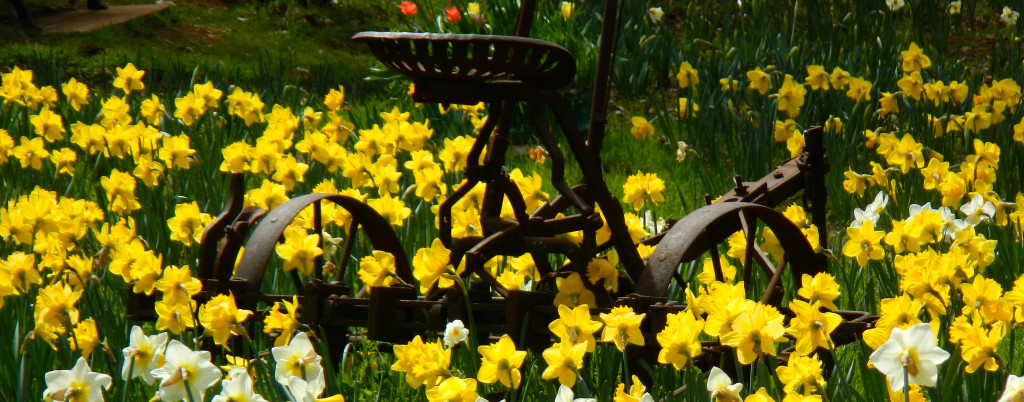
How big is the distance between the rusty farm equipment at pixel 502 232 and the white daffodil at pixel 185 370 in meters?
0.42

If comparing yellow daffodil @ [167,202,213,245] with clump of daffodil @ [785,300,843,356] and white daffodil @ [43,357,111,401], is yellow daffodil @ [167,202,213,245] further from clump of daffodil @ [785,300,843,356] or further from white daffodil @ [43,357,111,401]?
clump of daffodil @ [785,300,843,356]

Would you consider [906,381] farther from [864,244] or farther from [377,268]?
[377,268]

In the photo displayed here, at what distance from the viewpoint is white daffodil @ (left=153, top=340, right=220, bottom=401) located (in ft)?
4.30

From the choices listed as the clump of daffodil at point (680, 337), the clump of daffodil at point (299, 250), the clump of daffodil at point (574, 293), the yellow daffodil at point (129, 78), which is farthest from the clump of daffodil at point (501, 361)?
the yellow daffodil at point (129, 78)

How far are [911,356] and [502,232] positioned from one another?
2.49 ft

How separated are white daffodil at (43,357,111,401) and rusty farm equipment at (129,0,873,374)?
0.40 meters

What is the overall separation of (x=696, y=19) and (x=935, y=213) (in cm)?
481

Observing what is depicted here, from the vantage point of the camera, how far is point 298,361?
53.7 inches

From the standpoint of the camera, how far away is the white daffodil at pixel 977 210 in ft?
7.83

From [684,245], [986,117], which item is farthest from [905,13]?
[684,245]

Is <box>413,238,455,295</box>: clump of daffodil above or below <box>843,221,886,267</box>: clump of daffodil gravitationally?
above

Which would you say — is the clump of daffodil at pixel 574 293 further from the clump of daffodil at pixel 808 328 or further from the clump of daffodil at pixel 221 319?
the clump of daffodil at pixel 221 319

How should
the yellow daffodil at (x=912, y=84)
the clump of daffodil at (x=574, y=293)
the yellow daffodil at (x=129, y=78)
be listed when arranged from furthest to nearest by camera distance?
the yellow daffodil at (x=129, y=78)
the yellow daffodil at (x=912, y=84)
the clump of daffodil at (x=574, y=293)

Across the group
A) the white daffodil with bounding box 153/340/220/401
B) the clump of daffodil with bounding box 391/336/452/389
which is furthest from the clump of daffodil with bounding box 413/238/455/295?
the white daffodil with bounding box 153/340/220/401
